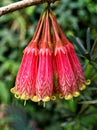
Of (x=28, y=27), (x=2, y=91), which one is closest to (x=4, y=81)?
(x=2, y=91)

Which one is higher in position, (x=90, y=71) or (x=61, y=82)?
(x=61, y=82)

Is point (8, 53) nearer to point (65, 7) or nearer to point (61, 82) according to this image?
point (65, 7)

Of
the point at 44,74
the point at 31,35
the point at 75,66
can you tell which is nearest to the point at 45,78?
the point at 44,74

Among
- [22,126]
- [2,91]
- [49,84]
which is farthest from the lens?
[2,91]

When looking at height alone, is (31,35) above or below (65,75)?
below

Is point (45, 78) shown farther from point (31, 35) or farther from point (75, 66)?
point (31, 35)

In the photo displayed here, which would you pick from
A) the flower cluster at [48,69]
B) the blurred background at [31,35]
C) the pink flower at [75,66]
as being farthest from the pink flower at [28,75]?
the blurred background at [31,35]
